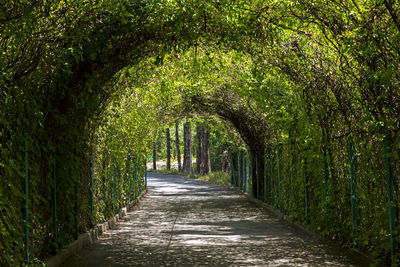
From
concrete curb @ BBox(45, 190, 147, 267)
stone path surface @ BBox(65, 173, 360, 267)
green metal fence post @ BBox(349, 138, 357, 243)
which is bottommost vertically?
stone path surface @ BBox(65, 173, 360, 267)

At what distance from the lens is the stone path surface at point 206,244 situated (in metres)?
8.62

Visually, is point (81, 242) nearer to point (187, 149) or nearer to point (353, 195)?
point (353, 195)

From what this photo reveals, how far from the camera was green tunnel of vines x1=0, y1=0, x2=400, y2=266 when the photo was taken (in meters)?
6.77

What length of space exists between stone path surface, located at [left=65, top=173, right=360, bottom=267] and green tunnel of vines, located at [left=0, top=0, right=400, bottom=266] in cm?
54

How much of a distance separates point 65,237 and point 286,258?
11.9ft

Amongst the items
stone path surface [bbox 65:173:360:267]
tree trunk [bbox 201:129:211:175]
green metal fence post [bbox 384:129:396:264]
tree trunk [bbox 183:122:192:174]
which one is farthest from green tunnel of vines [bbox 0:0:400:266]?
tree trunk [bbox 183:122:192:174]

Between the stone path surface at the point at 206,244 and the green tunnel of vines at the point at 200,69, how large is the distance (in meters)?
0.54

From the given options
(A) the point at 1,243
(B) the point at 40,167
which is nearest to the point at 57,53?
(B) the point at 40,167

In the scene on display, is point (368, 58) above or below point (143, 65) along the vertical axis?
below

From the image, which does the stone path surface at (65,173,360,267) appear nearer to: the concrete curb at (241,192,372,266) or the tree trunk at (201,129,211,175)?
the concrete curb at (241,192,372,266)

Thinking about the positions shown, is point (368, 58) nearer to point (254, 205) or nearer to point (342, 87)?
point (342, 87)

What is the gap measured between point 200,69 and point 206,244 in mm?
5509

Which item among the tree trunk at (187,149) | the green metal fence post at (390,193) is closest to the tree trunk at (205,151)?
the tree trunk at (187,149)

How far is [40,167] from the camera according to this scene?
8.34 metres
